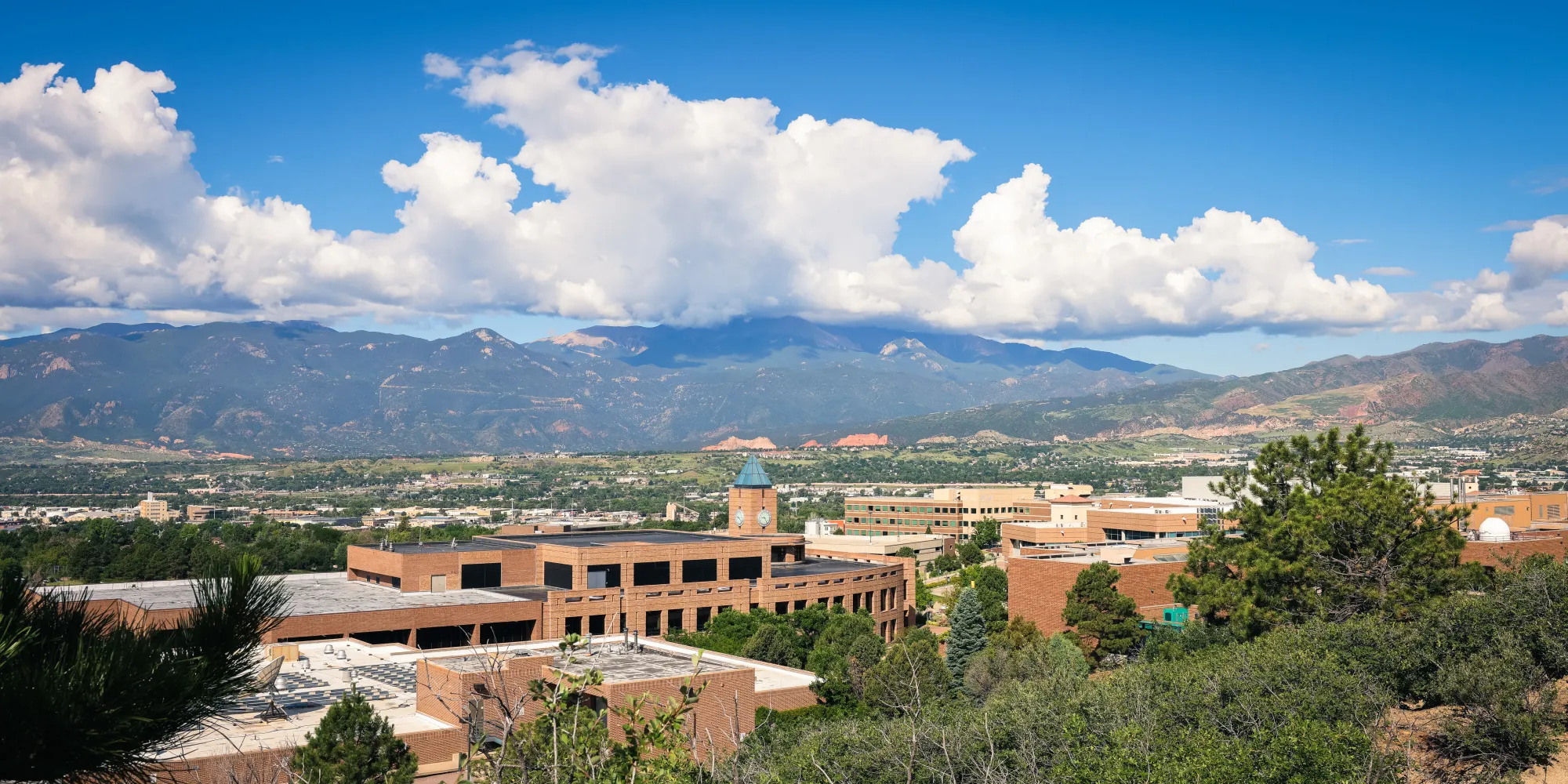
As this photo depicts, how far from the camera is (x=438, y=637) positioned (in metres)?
58.0

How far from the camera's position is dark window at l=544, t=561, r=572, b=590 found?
216 feet

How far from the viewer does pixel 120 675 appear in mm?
8219

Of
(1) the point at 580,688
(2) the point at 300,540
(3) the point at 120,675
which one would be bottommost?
(2) the point at 300,540

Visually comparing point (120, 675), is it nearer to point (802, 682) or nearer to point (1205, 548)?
point (802, 682)

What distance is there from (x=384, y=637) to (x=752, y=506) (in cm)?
2937

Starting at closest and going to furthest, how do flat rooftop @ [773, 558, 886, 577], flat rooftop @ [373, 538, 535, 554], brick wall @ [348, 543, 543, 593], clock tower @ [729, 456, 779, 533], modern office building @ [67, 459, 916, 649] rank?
1. modern office building @ [67, 459, 916, 649]
2. brick wall @ [348, 543, 543, 593]
3. flat rooftop @ [373, 538, 535, 554]
4. flat rooftop @ [773, 558, 886, 577]
5. clock tower @ [729, 456, 779, 533]

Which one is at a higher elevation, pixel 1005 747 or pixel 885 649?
pixel 1005 747

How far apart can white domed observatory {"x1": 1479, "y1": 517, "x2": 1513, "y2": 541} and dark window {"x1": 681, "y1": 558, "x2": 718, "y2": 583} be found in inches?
1744

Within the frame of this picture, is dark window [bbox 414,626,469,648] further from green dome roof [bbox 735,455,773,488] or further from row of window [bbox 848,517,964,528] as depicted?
row of window [bbox 848,517,964,528]

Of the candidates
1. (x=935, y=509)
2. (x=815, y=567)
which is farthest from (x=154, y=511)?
(x=815, y=567)

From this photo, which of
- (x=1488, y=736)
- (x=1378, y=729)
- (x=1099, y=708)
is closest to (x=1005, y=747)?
(x=1099, y=708)

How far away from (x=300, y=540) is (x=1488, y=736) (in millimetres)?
118515

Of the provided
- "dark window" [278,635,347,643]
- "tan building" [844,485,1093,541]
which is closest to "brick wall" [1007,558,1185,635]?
"dark window" [278,635,347,643]

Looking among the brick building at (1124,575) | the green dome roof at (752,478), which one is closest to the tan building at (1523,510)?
the brick building at (1124,575)
